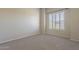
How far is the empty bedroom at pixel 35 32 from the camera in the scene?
55.8 inches

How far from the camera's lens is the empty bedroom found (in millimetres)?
1418

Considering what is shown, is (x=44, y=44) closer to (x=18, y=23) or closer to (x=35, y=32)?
(x=35, y=32)

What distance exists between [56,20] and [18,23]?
0.57 metres

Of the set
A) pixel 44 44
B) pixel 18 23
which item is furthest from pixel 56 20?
pixel 18 23

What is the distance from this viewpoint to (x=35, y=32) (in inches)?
58.6

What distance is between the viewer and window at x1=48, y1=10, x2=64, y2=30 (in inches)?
57.6

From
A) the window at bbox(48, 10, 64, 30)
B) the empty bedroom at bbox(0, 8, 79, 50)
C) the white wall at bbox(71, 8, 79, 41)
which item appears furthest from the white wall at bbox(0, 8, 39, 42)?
the white wall at bbox(71, 8, 79, 41)

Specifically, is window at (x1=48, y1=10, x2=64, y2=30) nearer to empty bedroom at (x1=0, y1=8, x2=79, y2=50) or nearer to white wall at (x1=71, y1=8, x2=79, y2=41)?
empty bedroom at (x1=0, y1=8, x2=79, y2=50)

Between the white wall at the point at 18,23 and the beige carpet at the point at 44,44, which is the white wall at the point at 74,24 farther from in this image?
the white wall at the point at 18,23

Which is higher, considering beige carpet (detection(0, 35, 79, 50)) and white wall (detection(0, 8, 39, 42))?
white wall (detection(0, 8, 39, 42))

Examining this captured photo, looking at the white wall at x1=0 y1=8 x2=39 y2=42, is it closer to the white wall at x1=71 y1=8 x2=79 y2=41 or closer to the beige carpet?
the beige carpet

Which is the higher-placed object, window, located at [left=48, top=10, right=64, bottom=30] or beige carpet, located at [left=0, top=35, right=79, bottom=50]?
window, located at [left=48, top=10, right=64, bottom=30]

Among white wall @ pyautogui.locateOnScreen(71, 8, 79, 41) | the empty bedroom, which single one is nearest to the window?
the empty bedroom
